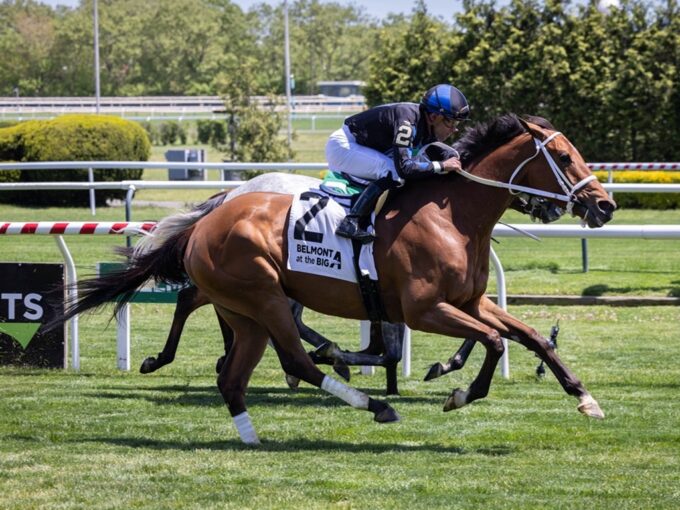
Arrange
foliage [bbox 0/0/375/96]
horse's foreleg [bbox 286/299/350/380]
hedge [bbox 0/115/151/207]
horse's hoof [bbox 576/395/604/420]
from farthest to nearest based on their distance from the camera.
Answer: foliage [bbox 0/0/375/96] → hedge [bbox 0/115/151/207] → horse's foreleg [bbox 286/299/350/380] → horse's hoof [bbox 576/395/604/420]

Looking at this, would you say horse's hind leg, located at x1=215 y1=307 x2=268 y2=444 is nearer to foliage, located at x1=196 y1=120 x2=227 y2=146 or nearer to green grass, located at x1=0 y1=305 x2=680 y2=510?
green grass, located at x1=0 y1=305 x2=680 y2=510

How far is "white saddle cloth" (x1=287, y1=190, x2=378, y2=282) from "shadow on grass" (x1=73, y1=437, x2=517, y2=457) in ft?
3.02

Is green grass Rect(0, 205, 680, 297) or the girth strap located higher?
the girth strap

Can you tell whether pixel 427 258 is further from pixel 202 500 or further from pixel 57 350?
pixel 57 350

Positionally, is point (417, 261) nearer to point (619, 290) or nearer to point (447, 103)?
point (447, 103)

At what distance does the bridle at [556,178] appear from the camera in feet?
22.0

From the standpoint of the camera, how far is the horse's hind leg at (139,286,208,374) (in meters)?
8.38

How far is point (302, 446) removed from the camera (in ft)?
21.5

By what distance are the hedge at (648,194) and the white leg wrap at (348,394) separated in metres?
12.9

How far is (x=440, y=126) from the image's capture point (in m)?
7.00

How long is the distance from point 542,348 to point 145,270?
7.96ft

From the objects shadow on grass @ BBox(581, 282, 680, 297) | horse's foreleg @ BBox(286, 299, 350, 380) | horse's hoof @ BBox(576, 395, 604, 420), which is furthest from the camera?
shadow on grass @ BBox(581, 282, 680, 297)

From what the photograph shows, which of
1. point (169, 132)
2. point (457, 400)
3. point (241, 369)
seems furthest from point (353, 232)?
point (169, 132)

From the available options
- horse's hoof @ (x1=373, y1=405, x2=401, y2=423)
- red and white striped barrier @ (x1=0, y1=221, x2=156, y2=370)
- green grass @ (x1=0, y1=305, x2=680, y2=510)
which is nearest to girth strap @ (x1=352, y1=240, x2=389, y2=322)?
horse's hoof @ (x1=373, y1=405, x2=401, y2=423)
